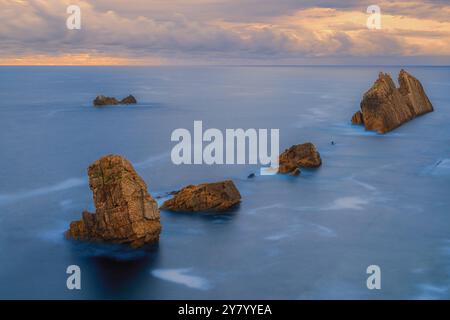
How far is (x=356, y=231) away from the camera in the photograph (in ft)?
173

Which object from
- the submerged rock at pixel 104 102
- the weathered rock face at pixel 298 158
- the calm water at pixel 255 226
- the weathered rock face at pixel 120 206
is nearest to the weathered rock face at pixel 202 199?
the calm water at pixel 255 226

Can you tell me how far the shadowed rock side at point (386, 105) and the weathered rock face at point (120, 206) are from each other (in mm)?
65567

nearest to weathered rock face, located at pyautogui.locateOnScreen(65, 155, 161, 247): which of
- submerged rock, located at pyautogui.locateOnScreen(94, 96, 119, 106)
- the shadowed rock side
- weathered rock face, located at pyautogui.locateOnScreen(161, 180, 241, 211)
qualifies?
weathered rock face, located at pyautogui.locateOnScreen(161, 180, 241, 211)

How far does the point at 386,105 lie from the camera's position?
106 m

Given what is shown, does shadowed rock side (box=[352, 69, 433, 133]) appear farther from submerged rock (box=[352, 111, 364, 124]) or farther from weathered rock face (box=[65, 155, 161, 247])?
weathered rock face (box=[65, 155, 161, 247])

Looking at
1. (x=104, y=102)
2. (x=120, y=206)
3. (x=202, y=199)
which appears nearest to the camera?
(x=120, y=206)

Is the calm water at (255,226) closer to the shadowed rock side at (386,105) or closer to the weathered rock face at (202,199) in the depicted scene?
the weathered rock face at (202,199)

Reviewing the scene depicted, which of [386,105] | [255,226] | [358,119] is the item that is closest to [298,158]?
[255,226]

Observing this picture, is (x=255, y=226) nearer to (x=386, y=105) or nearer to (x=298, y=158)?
(x=298, y=158)

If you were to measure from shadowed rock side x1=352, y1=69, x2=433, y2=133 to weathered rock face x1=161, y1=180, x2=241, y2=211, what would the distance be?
53878 millimetres

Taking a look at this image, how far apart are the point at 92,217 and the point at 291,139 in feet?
194

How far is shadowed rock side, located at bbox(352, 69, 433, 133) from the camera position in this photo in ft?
343

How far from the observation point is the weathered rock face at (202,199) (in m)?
55.7

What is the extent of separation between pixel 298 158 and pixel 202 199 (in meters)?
21.8
